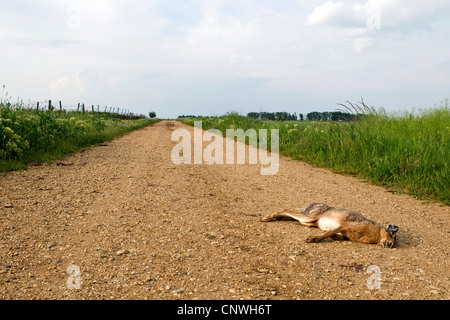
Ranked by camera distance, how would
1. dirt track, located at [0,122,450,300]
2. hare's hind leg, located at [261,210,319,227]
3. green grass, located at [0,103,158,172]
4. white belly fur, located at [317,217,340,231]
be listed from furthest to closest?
green grass, located at [0,103,158,172] < hare's hind leg, located at [261,210,319,227] < white belly fur, located at [317,217,340,231] < dirt track, located at [0,122,450,300]

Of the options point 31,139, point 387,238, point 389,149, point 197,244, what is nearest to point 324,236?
point 387,238

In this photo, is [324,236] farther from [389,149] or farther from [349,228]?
[389,149]

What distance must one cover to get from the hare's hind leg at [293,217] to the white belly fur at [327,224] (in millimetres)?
91

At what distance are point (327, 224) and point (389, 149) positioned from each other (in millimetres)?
4488

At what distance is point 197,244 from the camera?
3748mm

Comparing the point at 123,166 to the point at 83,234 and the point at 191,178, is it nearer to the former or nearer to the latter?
the point at 191,178

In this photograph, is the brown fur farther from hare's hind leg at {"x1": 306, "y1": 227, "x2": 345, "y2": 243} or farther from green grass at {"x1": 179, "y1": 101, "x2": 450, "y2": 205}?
green grass at {"x1": 179, "y1": 101, "x2": 450, "y2": 205}

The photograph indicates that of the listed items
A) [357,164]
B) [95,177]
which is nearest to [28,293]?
[95,177]

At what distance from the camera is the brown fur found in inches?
152

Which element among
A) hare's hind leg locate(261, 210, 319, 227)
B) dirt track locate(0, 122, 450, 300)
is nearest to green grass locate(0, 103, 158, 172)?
dirt track locate(0, 122, 450, 300)

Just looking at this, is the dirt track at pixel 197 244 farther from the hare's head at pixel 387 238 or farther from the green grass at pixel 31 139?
the green grass at pixel 31 139

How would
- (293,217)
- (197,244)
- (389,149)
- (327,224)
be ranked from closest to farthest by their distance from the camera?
(197,244) < (327,224) < (293,217) < (389,149)

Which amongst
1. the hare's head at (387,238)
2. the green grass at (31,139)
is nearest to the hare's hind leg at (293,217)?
the hare's head at (387,238)

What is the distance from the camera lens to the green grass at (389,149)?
6.44 meters
